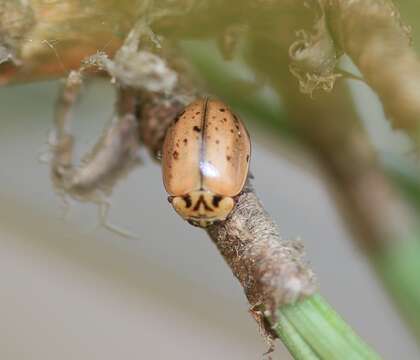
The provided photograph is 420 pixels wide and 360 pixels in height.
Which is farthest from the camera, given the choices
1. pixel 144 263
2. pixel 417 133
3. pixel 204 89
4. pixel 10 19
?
pixel 144 263

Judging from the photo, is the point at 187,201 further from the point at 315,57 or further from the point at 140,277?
the point at 140,277

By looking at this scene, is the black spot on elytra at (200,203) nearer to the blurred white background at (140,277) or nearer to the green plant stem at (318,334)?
the green plant stem at (318,334)

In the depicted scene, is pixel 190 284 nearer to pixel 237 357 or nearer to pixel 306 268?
pixel 237 357

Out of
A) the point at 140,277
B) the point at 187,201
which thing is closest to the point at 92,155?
the point at 187,201

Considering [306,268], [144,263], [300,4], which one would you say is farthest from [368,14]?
[144,263]

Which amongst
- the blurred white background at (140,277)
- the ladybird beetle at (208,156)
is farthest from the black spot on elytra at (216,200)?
the blurred white background at (140,277)

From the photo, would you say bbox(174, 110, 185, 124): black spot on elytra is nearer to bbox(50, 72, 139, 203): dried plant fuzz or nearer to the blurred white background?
bbox(50, 72, 139, 203): dried plant fuzz
